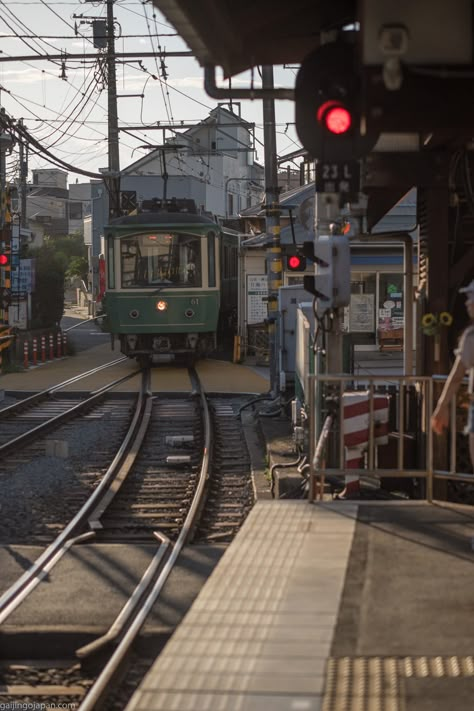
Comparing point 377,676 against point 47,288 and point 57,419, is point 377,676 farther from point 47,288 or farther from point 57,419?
point 47,288

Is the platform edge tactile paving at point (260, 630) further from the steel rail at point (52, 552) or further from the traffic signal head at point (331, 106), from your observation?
the traffic signal head at point (331, 106)

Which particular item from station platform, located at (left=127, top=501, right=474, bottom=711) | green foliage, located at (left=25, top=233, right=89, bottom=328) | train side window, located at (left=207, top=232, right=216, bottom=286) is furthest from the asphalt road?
station platform, located at (left=127, top=501, right=474, bottom=711)

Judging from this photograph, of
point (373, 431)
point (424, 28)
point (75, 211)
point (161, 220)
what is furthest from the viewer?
point (75, 211)

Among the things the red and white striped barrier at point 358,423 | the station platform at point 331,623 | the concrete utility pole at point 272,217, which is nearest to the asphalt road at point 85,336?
the concrete utility pole at point 272,217

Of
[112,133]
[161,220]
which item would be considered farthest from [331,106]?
[112,133]

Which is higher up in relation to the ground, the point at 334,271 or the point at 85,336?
the point at 334,271

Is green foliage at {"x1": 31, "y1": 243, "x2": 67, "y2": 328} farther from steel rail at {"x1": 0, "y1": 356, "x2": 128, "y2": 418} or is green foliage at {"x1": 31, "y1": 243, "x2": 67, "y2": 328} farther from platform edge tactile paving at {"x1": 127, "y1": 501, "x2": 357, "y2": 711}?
platform edge tactile paving at {"x1": 127, "y1": 501, "x2": 357, "y2": 711}

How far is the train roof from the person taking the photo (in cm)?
2566

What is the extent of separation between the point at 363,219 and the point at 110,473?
420 centimetres

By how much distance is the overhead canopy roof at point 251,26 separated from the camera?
5777mm

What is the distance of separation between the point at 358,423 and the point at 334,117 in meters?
4.21

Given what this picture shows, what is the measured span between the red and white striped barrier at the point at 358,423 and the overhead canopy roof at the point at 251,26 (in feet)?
10.1

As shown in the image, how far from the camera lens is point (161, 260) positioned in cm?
2600

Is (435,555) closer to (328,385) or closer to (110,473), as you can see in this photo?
(328,385)
